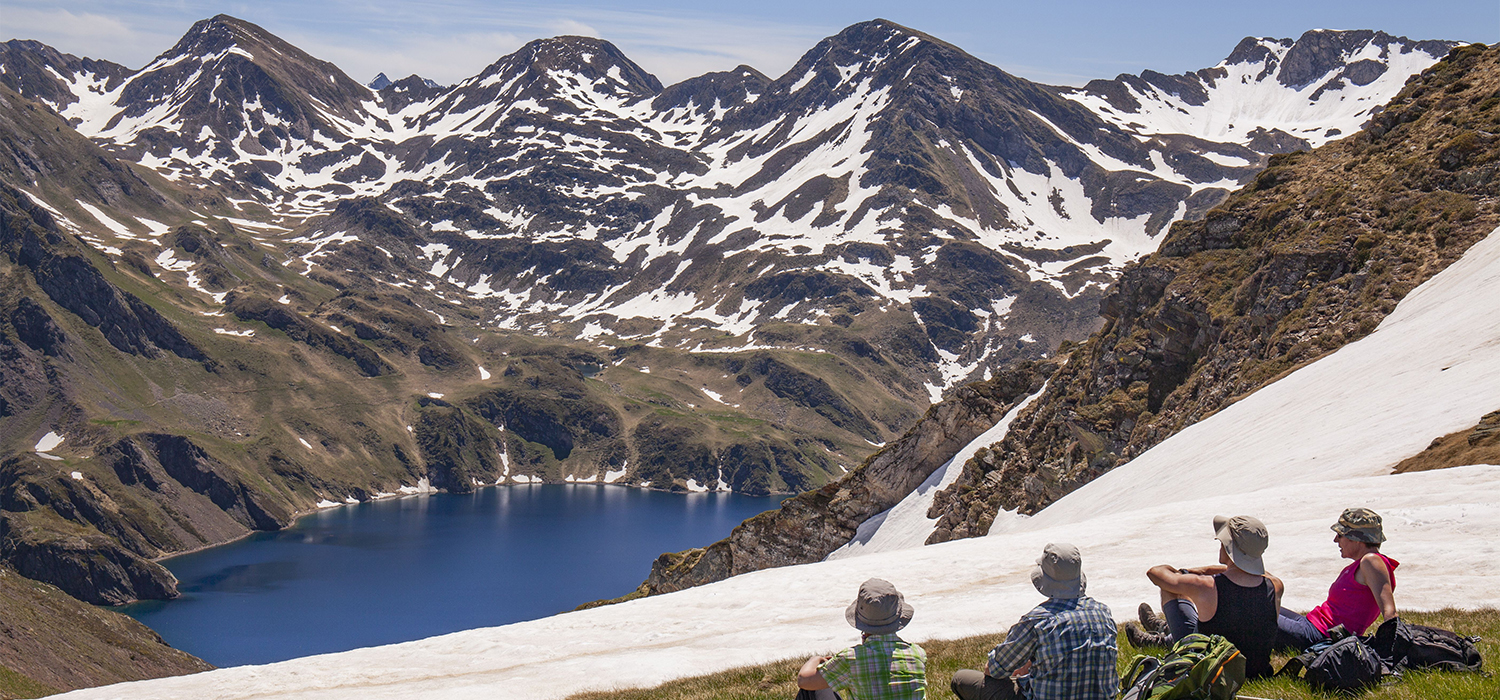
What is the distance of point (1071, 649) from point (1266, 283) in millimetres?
45177

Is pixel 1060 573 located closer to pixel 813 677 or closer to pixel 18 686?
pixel 813 677

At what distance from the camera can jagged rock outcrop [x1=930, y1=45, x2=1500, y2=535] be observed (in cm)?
4469

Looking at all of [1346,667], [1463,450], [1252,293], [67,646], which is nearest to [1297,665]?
[1346,667]

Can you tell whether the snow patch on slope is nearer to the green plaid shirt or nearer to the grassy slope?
the grassy slope

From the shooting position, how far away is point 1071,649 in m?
10.0

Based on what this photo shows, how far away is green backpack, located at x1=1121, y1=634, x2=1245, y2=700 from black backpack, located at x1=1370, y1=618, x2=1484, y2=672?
10.5 ft

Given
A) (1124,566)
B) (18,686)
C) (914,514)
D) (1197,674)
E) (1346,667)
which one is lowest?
(18,686)

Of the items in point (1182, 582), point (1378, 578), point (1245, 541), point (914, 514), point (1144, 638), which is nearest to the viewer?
point (1245, 541)

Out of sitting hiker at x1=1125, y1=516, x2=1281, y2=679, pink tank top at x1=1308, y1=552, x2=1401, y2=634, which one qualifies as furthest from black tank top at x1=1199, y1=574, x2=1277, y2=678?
pink tank top at x1=1308, y1=552, x2=1401, y2=634

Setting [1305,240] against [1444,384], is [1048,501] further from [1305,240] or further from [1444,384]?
[1444,384]

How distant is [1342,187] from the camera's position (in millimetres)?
52219

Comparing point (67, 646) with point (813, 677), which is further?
point (67, 646)

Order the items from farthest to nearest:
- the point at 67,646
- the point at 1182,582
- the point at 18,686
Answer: the point at 67,646, the point at 18,686, the point at 1182,582

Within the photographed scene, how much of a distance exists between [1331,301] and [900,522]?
92.0 ft
